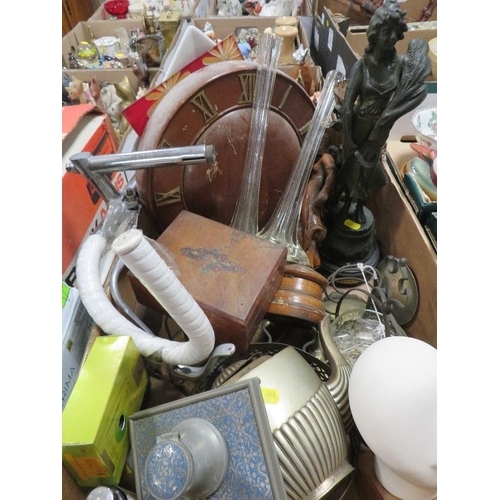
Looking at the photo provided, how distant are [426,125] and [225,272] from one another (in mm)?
684

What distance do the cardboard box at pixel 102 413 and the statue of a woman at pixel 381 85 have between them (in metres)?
0.52

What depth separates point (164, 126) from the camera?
0.70m

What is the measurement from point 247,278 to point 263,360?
0.47 ft

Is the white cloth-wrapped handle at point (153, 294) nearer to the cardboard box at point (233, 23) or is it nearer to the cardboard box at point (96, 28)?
the cardboard box at point (233, 23)

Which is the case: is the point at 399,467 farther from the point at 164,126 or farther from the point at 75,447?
the point at 164,126

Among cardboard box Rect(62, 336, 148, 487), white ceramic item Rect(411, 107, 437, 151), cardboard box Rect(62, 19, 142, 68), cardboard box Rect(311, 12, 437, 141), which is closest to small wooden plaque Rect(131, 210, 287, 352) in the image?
cardboard box Rect(62, 336, 148, 487)

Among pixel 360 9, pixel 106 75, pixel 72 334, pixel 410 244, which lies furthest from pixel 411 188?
pixel 360 9

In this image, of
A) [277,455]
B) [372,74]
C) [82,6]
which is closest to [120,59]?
[82,6]

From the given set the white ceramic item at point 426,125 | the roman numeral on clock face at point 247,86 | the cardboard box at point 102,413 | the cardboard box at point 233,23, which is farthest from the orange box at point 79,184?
the cardboard box at point 233,23

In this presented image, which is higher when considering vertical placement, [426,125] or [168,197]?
[426,125]

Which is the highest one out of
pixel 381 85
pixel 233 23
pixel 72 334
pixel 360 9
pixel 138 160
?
pixel 360 9

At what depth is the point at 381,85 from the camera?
25.5 inches

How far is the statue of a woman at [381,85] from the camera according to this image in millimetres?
587

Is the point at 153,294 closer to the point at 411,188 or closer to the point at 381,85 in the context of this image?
the point at 381,85
